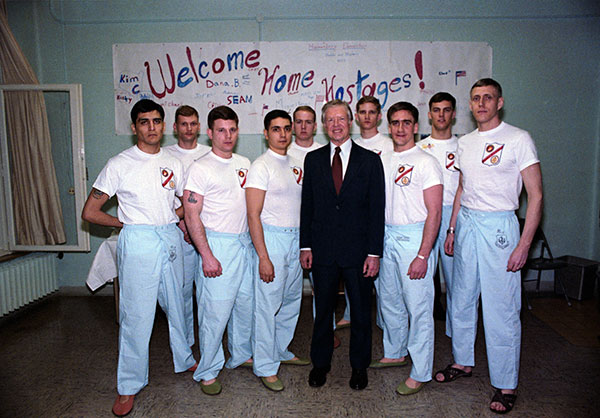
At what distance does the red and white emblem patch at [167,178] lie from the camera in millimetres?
2402

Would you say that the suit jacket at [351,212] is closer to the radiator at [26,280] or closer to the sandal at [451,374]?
the sandal at [451,374]

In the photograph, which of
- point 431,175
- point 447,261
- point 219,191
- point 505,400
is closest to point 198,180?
point 219,191

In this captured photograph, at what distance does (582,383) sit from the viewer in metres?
2.61

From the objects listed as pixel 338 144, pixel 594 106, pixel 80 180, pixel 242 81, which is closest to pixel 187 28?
pixel 242 81

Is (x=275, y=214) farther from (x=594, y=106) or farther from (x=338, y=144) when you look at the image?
(x=594, y=106)

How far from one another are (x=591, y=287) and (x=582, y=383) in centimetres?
196

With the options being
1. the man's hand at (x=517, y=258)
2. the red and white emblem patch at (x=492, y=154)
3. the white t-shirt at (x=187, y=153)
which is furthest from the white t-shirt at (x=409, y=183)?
the white t-shirt at (x=187, y=153)

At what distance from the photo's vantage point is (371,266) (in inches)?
92.7

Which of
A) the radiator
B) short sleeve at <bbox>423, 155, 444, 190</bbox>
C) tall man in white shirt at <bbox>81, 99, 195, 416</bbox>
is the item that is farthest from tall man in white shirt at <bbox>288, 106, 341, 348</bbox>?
the radiator

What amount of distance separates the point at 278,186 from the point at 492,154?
124 centimetres

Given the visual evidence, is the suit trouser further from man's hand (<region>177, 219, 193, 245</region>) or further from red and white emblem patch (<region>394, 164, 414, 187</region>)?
man's hand (<region>177, 219, 193, 245</region>)

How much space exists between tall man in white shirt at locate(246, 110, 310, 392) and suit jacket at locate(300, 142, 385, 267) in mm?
215

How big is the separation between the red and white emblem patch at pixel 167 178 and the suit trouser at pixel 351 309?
0.97 m

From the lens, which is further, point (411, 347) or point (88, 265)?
point (88, 265)
